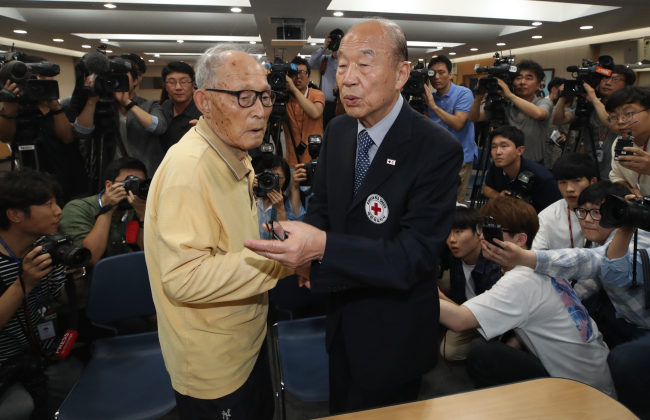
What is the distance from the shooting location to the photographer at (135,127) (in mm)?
2555

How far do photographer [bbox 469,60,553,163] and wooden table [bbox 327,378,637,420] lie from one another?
2.65m

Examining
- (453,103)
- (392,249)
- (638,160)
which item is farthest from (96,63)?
(638,160)

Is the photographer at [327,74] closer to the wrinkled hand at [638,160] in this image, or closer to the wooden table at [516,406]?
the wrinkled hand at [638,160]

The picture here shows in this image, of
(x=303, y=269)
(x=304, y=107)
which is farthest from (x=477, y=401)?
(x=304, y=107)

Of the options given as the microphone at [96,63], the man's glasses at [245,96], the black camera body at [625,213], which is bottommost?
the black camera body at [625,213]

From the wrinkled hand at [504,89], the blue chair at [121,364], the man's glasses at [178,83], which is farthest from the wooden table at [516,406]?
the wrinkled hand at [504,89]

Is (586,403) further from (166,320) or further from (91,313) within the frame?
(91,313)

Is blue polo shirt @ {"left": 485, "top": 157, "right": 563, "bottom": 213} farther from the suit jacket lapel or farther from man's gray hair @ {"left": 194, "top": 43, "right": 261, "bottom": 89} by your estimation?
man's gray hair @ {"left": 194, "top": 43, "right": 261, "bottom": 89}

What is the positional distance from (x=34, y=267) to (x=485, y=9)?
6.89m

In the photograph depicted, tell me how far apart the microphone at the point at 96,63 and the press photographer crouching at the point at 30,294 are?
3.00ft

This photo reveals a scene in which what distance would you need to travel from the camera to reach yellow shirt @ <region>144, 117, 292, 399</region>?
92 centimetres

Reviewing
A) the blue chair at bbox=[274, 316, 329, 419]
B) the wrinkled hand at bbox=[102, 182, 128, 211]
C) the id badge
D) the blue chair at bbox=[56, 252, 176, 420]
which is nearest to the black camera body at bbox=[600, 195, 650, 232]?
the blue chair at bbox=[274, 316, 329, 419]

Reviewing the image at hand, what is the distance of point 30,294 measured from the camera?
166 centimetres

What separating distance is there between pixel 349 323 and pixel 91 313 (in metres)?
1.34
